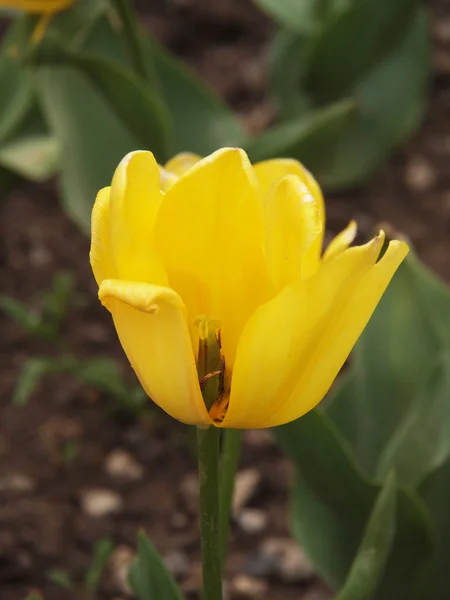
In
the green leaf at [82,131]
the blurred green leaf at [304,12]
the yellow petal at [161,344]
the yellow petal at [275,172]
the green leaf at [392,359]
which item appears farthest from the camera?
the blurred green leaf at [304,12]

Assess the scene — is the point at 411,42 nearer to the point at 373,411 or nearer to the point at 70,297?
the point at 70,297

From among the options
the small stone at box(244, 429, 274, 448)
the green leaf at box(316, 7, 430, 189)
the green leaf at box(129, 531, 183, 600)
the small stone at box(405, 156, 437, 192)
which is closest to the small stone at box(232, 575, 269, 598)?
the small stone at box(244, 429, 274, 448)

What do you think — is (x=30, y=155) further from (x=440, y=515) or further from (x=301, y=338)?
(x=301, y=338)

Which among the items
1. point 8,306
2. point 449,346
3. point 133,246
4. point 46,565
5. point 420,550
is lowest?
point 46,565

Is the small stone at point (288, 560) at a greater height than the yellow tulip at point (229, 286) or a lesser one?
lesser

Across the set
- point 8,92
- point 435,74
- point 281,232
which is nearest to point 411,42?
point 435,74

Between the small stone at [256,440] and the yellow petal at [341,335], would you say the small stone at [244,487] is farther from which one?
the yellow petal at [341,335]

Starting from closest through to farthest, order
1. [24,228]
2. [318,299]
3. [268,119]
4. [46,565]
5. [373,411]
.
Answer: [318,299] < [373,411] < [46,565] < [24,228] < [268,119]

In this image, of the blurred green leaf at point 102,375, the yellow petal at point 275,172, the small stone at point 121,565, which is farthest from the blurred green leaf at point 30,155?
the yellow petal at point 275,172

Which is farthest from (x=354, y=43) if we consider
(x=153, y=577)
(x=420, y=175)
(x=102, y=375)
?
(x=153, y=577)
